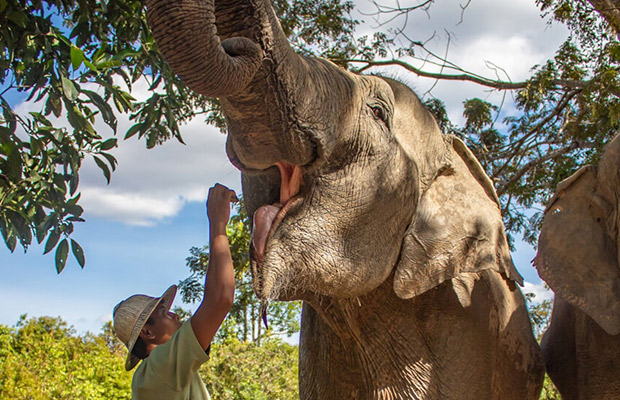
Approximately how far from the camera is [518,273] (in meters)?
3.37

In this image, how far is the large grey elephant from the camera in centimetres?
268

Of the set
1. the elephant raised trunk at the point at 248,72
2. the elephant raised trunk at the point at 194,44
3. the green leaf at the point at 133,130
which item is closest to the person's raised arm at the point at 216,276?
the elephant raised trunk at the point at 248,72

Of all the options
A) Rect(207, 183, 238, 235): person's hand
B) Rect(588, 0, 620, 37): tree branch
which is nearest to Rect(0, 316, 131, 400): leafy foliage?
Rect(207, 183, 238, 235): person's hand

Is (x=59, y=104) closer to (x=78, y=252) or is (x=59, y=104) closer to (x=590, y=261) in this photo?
(x=78, y=252)

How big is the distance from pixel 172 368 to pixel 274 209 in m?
0.83

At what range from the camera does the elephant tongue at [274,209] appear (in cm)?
279

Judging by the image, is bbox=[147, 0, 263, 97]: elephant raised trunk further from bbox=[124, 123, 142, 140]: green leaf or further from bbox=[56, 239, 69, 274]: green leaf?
bbox=[56, 239, 69, 274]: green leaf

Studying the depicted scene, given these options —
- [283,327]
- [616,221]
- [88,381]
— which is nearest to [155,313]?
[616,221]

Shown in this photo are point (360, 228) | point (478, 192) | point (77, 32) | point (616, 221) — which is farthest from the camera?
point (77, 32)

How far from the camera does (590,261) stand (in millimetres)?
3314

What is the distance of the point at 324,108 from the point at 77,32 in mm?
2051

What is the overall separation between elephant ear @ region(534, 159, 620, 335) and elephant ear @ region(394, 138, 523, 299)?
0.69ft

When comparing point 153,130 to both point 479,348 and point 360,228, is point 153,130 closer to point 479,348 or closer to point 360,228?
point 360,228

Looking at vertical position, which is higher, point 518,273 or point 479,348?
point 518,273
